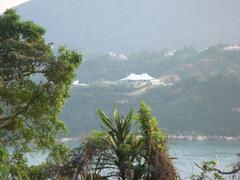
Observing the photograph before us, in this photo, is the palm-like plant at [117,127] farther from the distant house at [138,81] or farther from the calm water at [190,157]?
the distant house at [138,81]

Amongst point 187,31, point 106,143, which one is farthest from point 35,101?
point 187,31

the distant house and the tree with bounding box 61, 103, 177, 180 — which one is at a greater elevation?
the distant house

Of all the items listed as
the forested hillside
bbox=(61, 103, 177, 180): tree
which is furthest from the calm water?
the forested hillside

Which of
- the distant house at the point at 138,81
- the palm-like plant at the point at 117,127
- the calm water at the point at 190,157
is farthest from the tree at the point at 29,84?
the distant house at the point at 138,81

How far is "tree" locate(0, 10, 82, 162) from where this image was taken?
26.0 feet

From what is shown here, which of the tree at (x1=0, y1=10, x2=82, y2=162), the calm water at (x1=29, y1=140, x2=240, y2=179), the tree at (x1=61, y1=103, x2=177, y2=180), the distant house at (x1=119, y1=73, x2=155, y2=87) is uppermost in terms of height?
the distant house at (x1=119, y1=73, x2=155, y2=87)

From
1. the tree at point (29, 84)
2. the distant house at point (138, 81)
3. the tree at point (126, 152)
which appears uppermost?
the distant house at point (138, 81)

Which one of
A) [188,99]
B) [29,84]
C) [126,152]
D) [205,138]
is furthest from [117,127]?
[188,99]

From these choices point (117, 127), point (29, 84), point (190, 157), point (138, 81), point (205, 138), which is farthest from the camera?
point (138, 81)

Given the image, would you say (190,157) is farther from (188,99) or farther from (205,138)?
(188,99)

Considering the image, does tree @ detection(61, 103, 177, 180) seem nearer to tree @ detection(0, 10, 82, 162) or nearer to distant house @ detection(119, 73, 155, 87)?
tree @ detection(0, 10, 82, 162)

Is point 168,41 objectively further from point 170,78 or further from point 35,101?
point 35,101

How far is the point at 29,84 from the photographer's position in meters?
8.44

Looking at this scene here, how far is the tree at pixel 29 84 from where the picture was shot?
7926mm
